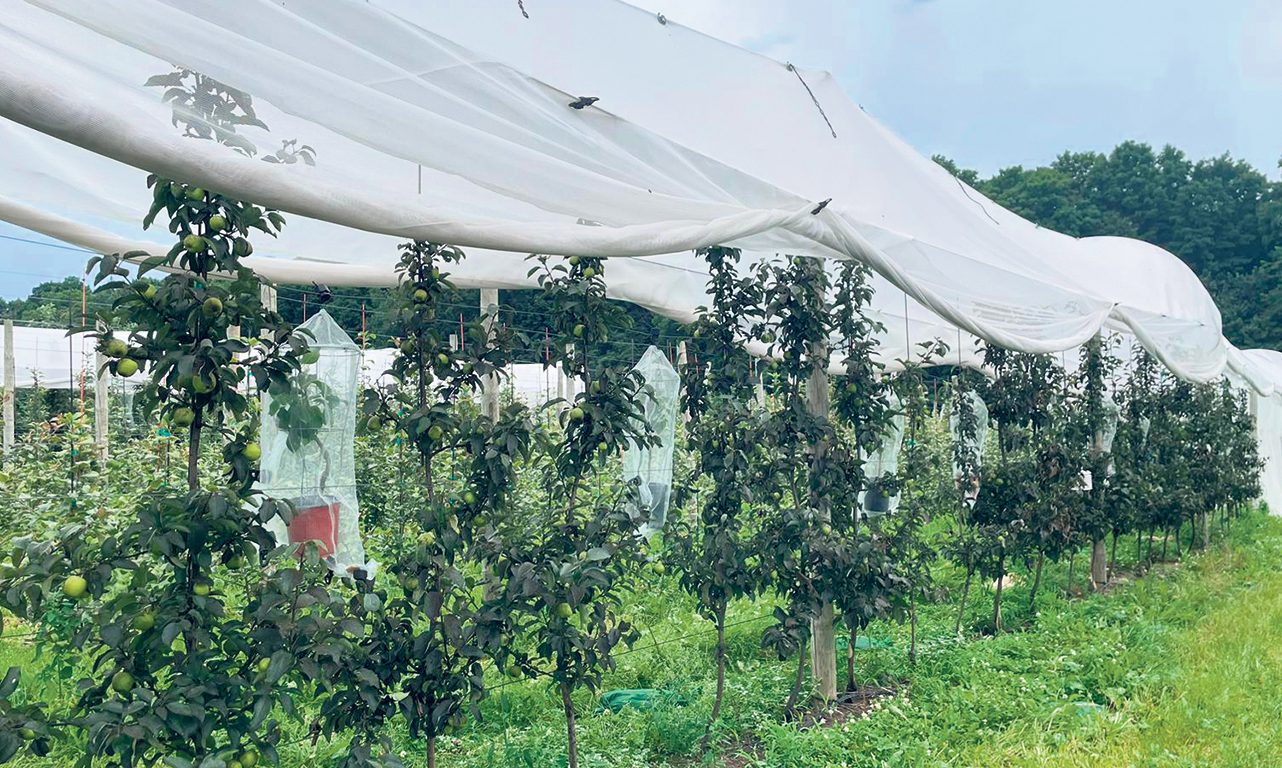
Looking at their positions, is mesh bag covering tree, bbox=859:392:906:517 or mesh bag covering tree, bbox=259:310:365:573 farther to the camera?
mesh bag covering tree, bbox=859:392:906:517

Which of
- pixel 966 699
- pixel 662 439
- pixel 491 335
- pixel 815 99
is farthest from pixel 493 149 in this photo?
pixel 662 439

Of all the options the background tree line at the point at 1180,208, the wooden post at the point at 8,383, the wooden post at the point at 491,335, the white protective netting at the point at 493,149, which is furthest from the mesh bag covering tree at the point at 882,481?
the background tree line at the point at 1180,208

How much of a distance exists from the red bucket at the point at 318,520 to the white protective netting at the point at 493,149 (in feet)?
3.84

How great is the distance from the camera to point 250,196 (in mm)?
1560

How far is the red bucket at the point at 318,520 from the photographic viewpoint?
4.21m

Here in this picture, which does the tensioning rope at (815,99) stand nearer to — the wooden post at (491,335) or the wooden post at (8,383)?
the wooden post at (491,335)

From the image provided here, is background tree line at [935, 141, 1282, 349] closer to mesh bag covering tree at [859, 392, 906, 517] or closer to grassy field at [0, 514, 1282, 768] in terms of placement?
mesh bag covering tree at [859, 392, 906, 517]

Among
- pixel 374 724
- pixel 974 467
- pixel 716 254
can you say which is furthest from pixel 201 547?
pixel 974 467

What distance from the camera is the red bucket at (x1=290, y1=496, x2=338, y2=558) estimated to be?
4207 millimetres

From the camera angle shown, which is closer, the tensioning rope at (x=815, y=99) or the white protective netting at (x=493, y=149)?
the white protective netting at (x=493, y=149)

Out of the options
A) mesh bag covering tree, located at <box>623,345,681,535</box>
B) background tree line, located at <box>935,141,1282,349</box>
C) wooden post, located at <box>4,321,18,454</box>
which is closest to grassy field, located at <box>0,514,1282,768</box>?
mesh bag covering tree, located at <box>623,345,681,535</box>

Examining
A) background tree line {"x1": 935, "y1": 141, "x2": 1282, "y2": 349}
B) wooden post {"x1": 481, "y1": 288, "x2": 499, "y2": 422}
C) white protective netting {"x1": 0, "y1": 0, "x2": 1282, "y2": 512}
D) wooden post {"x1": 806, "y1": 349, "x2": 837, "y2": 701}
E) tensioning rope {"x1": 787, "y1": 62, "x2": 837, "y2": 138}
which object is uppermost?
background tree line {"x1": 935, "y1": 141, "x2": 1282, "y2": 349}

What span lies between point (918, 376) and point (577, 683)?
113 inches

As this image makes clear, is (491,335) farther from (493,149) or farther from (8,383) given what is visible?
(8,383)
